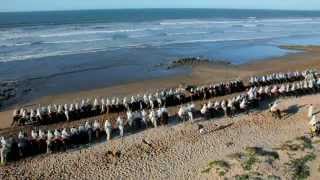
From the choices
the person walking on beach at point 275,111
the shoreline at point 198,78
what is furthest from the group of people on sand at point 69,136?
the person walking on beach at point 275,111

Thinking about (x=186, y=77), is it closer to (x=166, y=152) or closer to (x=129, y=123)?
(x=129, y=123)

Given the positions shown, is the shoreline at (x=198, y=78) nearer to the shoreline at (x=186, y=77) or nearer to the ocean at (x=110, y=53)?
the shoreline at (x=186, y=77)

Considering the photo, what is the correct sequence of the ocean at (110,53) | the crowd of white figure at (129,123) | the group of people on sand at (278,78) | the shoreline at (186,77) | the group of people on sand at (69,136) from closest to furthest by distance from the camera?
the group of people on sand at (69,136), the crowd of white figure at (129,123), the group of people on sand at (278,78), the shoreline at (186,77), the ocean at (110,53)

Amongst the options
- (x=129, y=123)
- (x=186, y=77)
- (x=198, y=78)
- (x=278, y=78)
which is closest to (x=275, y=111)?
(x=129, y=123)

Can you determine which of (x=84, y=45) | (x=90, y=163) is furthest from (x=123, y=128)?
(x=84, y=45)

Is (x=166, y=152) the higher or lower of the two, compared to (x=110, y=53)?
higher
